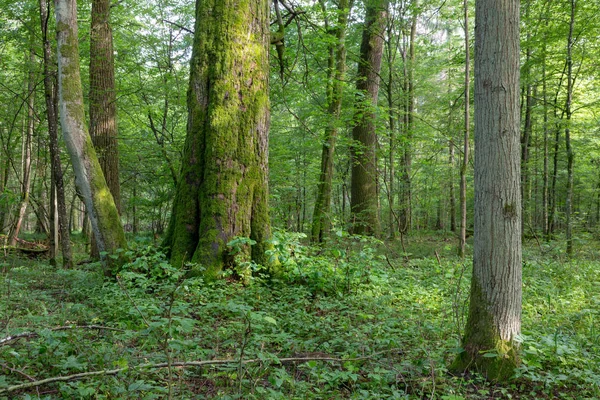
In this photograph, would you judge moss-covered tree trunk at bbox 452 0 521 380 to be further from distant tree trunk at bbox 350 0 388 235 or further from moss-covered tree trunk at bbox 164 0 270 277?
distant tree trunk at bbox 350 0 388 235

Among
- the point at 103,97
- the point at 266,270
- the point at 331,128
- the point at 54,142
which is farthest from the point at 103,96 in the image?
the point at 266,270

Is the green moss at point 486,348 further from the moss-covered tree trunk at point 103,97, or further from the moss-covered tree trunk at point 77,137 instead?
the moss-covered tree trunk at point 103,97

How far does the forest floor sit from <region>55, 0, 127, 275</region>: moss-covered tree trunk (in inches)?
27.1

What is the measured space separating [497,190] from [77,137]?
18.1ft

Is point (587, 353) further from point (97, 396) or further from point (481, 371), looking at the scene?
point (97, 396)

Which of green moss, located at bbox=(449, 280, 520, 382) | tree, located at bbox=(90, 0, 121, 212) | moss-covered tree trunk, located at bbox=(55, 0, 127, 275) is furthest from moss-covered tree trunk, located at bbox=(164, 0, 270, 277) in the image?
tree, located at bbox=(90, 0, 121, 212)

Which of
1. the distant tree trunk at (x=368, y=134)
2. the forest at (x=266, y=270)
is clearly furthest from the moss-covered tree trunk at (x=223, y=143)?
the distant tree trunk at (x=368, y=134)

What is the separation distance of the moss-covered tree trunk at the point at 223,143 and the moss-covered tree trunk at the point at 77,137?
0.94 metres

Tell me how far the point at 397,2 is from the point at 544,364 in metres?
11.2

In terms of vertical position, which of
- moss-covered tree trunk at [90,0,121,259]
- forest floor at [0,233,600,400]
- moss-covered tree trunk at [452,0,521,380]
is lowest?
forest floor at [0,233,600,400]

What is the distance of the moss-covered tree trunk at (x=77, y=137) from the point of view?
229 inches

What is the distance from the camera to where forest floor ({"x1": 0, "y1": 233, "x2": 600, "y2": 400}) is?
272 centimetres

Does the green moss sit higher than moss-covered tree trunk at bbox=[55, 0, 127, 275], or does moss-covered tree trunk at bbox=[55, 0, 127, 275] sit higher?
moss-covered tree trunk at bbox=[55, 0, 127, 275]

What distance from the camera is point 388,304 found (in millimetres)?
5363
